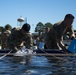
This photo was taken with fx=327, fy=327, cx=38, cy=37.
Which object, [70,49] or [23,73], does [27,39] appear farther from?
[23,73]

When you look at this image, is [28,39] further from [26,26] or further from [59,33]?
[26,26]

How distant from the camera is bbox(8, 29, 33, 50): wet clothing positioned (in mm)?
12742

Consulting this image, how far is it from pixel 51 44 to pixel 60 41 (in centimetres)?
90

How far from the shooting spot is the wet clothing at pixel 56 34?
12.4 meters

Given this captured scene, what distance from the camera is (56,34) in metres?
12.6

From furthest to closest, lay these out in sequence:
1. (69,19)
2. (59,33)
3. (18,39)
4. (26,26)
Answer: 1. (18,39)
2. (59,33)
3. (69,19)
4. (26,26)

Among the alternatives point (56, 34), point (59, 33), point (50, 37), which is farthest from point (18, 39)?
point (59, 33)

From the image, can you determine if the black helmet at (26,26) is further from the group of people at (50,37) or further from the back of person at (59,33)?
the back of person at (59,33)

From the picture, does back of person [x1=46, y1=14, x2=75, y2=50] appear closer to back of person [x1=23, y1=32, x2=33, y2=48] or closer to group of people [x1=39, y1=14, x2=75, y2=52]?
group of people [x1=39, y1=14, x2=75, y2=52]

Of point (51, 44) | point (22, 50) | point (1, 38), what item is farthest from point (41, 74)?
point (1, 38)

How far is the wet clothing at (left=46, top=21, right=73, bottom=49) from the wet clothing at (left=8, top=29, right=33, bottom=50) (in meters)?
0.84

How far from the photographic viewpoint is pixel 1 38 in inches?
811

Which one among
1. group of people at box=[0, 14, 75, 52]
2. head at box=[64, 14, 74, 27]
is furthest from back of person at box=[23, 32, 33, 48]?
head at box=[64, 14, 74, 27]

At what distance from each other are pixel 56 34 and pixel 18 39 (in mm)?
1544
